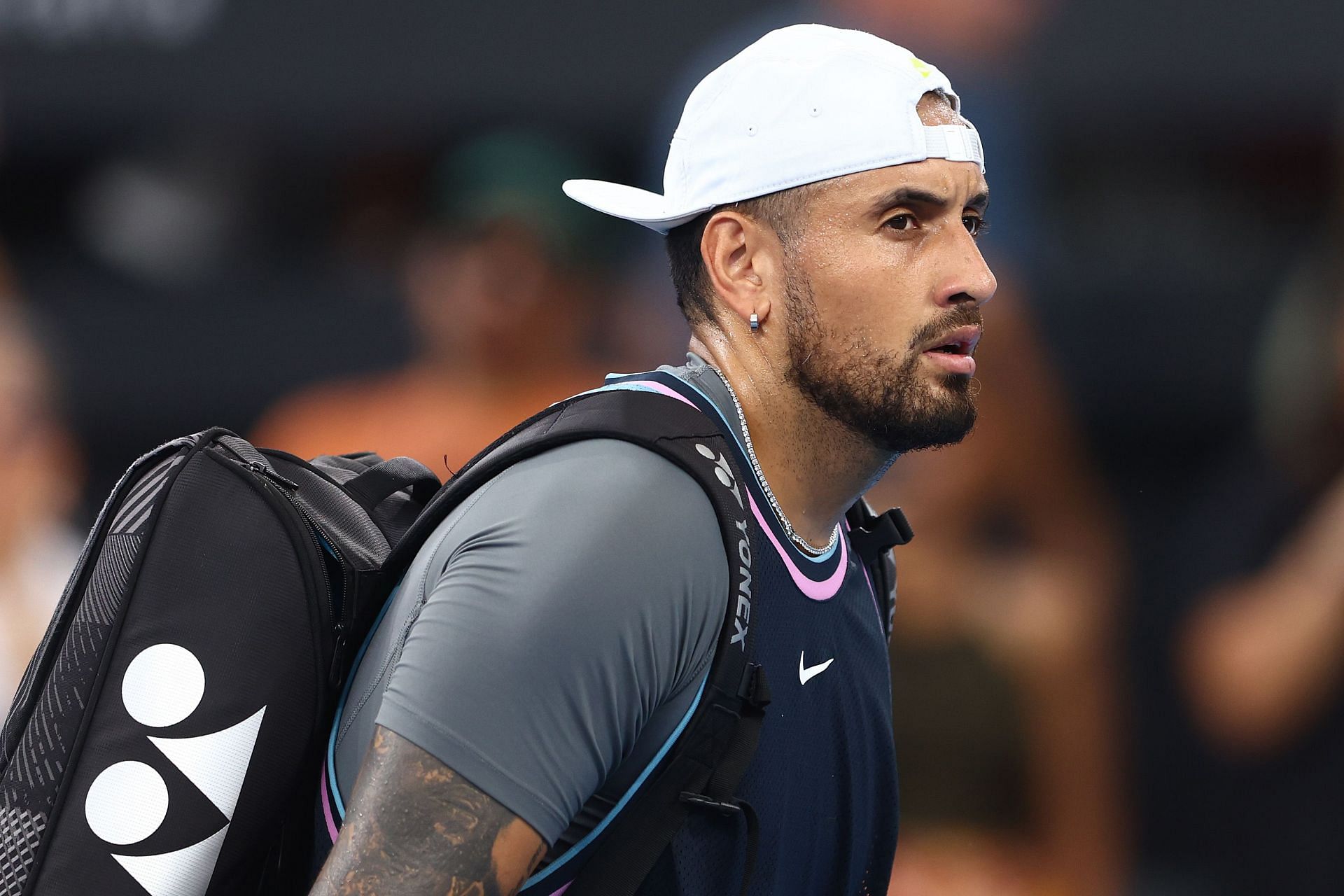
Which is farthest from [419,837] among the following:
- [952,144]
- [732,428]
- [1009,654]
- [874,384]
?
[1009,654]

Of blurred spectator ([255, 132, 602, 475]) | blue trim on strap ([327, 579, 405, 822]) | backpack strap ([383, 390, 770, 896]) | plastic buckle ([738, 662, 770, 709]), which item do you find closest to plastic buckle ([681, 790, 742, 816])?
backpack strap ([383, 390, 770, 896])

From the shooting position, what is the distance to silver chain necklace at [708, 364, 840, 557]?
1.75 meters

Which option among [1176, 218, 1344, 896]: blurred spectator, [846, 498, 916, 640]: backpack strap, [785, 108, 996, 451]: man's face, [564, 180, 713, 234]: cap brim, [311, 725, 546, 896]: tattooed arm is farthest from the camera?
[1176, 218, 1344, 896]: blurred spectator

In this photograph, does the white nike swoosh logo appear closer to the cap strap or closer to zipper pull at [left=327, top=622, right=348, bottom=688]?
zipper pull at [left=327, top=622, right=348, bottom=688]

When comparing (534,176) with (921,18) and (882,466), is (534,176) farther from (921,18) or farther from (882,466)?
(882,466)

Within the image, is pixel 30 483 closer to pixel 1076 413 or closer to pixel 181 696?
pixel 1076 413

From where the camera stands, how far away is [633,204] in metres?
2.01

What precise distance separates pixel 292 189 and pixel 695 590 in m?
3.20

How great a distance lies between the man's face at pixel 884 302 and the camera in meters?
1.79

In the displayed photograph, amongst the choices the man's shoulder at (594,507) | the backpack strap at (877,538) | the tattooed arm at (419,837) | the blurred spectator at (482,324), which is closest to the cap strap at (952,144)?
the backpack strap at (877,538)

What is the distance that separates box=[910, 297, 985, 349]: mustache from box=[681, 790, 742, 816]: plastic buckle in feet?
2.10

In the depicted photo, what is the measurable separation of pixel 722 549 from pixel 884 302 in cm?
47

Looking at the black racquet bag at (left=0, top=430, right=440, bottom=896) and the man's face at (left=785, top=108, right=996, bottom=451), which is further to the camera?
the man's face at (left=785, top=108, right=996, bottom=451)

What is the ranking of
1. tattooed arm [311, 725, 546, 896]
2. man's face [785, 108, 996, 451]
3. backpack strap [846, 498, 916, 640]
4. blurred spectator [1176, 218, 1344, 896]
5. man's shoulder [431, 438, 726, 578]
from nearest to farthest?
tattooed arm [311, 725, 546, 896], man's shoulder [431, 438, 726, 578], man's face [785, 108, 996, 451], backpack strap [846, 498, 916, 640], blurred spectator [1176, 218, 1344, 896]
